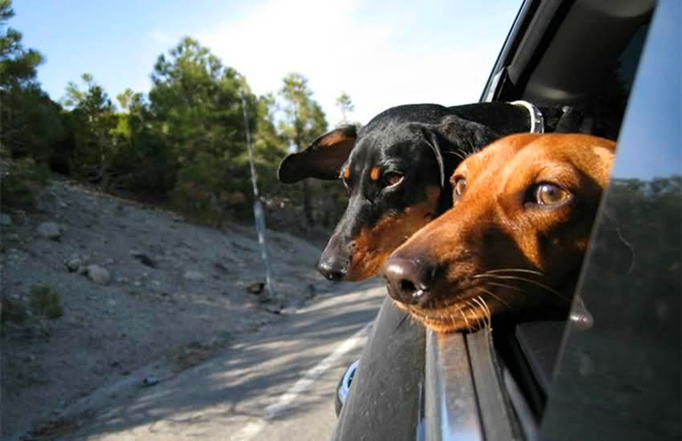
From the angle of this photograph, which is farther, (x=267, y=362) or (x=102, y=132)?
(x=102, y=132)

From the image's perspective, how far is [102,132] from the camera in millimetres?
23781

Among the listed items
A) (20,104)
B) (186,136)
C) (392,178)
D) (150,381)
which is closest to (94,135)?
(186,136)

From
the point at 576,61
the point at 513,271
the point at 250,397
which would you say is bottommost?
the point at 250,397

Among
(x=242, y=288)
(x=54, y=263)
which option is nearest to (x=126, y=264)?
(x=54, y=263)

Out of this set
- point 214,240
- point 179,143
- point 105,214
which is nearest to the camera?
point 105,214

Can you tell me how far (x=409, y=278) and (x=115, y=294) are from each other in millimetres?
12115

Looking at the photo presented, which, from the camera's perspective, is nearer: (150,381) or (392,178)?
(392,178)

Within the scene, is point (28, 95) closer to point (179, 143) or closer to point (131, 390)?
point (131, 390)

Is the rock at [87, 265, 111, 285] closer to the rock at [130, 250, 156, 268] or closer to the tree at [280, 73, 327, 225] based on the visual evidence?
the rock at [130, 250, 156, 268]

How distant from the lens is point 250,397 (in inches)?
246

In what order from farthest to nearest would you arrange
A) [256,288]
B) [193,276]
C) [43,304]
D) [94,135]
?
[94,135] → [193,276] → [256,288] → [43,304]

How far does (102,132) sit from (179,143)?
327cm

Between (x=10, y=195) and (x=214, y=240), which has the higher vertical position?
(x=10, y=195)

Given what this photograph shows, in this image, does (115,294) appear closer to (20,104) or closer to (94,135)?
(20,104)
